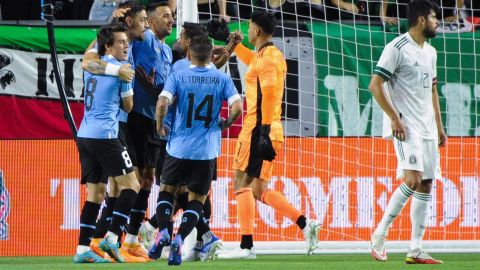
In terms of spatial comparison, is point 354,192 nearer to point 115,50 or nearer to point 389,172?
point 389,172

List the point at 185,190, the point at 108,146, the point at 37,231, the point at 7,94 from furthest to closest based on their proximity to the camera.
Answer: the point at 7,94 → the point at 37,231 → the point at 185,190 → the point at 108,146

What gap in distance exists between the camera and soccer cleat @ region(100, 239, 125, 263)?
1006cm

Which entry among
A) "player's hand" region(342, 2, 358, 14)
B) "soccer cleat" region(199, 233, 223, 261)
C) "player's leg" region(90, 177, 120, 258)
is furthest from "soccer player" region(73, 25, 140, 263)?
"player's hand" region(342, 2, 358, 14)

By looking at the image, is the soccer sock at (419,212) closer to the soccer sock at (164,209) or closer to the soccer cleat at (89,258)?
the soccer sock at (164,209)

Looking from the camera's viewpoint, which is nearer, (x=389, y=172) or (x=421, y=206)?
(x=421, y=206)

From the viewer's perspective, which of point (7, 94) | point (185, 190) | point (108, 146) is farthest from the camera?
point (7, 94)

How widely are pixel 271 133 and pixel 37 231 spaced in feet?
9.40

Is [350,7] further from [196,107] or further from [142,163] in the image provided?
[196,107]

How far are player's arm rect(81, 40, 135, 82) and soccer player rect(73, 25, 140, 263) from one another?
0.06m

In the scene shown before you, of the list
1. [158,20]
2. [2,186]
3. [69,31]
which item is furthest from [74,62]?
[158,20]

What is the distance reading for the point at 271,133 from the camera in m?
11.2

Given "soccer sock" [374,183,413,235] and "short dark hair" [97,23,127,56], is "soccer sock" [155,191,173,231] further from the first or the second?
"soccer sock" [374,183,413,235]

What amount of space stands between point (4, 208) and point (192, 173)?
3.35 metres

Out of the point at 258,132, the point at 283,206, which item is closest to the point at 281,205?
the point at 283,206
